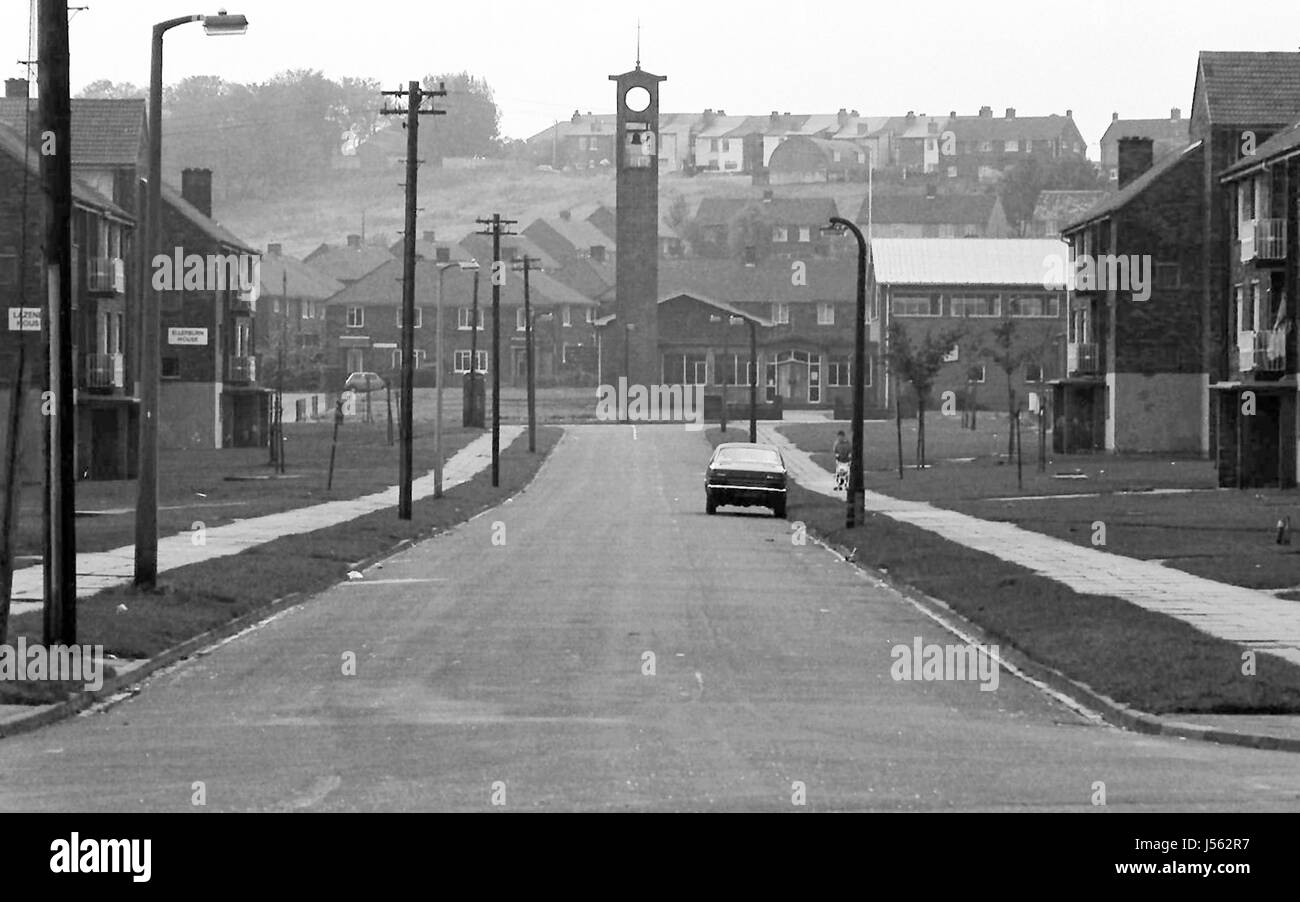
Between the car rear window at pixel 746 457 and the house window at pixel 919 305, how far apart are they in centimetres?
6607

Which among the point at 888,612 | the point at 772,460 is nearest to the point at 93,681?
the point at 888,612

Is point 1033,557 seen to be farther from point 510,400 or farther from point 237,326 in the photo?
point 510,400

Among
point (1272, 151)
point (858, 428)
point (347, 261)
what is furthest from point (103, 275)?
point (347, 261)

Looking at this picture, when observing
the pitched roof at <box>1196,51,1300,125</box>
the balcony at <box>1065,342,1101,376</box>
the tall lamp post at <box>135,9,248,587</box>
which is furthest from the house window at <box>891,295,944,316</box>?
the tall lamp post at <box>135,9,248,587</box>

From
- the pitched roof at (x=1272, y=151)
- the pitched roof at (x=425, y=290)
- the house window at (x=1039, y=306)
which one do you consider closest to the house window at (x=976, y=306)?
the house window at (x=1039, y=306)

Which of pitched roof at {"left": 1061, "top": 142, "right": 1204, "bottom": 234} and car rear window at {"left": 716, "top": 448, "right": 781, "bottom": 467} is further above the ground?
pitched roof at {"left": 1061, "top": 142, "right": 1204, "bottom": 234}

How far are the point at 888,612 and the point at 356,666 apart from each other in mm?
8446

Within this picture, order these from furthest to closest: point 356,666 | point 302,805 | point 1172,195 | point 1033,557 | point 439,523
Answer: point 1172,195, point 439,523, point 1033,557, point 356,666, point 302,805

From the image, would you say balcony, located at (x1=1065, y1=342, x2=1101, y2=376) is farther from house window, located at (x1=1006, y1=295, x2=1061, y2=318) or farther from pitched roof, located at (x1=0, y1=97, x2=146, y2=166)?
house window, located at (x1=1006, y1=295, x2=1061, y2=318)

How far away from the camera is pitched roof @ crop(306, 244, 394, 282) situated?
16238 cm

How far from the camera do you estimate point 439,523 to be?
43906mm

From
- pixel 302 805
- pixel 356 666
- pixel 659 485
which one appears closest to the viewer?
pixel 302 805

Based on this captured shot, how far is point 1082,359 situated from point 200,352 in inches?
1305
